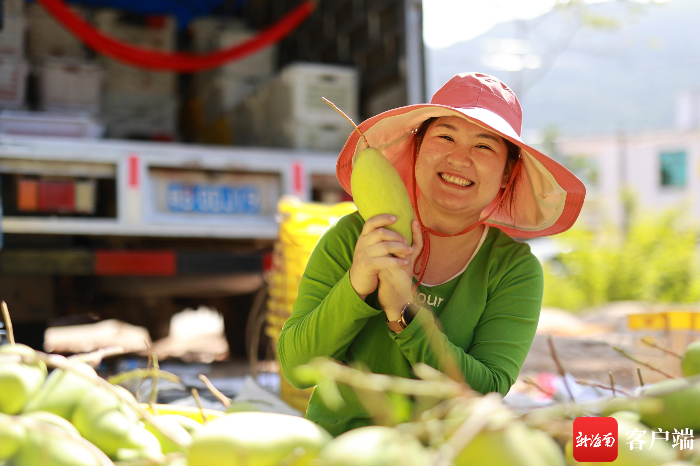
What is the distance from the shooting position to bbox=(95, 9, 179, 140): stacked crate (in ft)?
18.1

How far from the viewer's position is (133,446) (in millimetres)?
797

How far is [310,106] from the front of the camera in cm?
416

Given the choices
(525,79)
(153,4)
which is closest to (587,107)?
(525,79)

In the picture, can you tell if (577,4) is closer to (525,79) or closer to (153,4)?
(525,79)

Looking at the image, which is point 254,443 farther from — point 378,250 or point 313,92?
point 313,92

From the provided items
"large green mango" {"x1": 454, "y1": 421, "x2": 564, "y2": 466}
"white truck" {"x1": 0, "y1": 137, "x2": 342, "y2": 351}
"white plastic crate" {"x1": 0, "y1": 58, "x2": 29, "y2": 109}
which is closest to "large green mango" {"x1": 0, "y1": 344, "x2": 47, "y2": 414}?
"large green mango" {"x1": 454, "y1": 421, "x2": 564, "y2": 466}

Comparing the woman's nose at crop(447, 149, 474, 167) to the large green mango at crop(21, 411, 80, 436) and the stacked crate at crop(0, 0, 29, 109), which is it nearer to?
the large green mango at crop(21, 411, 80, 436)

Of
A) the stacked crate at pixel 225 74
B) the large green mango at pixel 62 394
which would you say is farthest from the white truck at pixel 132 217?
the large green mango at pixel 62 394

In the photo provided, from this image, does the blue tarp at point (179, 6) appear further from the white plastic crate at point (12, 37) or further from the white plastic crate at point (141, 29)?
the white plastic crate at point (12, 37)

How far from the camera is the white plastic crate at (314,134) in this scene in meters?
4.11

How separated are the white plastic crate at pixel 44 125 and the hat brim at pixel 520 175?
243 centimetres

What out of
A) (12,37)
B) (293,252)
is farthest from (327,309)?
(12,37)

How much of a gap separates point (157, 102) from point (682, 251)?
6454 millimetres

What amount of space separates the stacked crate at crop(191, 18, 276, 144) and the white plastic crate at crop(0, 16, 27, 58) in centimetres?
149
